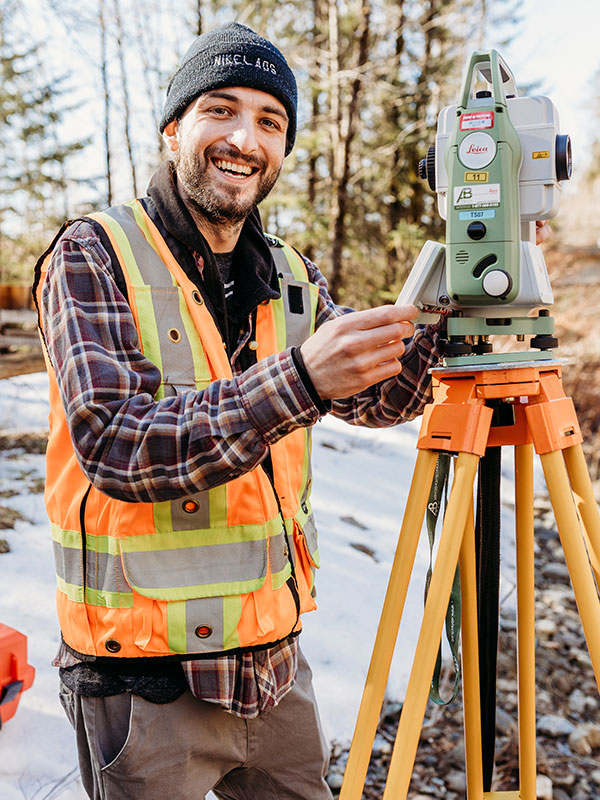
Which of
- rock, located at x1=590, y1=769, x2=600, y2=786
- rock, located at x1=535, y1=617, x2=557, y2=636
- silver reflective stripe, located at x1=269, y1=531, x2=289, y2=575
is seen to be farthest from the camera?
rock, located at x1=535, y1=617, x2=557, y2=636

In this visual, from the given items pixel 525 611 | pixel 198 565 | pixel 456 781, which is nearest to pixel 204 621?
pixel 198 565

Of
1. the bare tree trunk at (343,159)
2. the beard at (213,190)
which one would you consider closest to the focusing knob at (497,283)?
the beard at (213,190)

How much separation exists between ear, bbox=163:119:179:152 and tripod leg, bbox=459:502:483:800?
109cm

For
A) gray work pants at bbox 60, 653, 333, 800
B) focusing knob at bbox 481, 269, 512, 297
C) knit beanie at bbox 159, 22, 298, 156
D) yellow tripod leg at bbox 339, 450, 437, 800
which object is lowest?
gray work pants at bbox 60, 653, 333, 800

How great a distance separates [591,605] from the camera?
1.20 metres

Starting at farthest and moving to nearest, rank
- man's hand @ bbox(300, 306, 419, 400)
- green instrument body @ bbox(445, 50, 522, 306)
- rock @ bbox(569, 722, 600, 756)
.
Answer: rock @ bbox(569, 722, 600, 756), green instrument body @ bbox(445, 50, 522, 306), man's hand @ bbox(300, 306, 419, 400)

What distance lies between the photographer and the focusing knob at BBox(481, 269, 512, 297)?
1270 millimetres

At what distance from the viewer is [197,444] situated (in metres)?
1.09

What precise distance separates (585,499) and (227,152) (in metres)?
1.04

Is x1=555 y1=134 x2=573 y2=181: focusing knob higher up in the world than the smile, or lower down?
lower down

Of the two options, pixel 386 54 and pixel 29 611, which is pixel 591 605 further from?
pixel 386 54

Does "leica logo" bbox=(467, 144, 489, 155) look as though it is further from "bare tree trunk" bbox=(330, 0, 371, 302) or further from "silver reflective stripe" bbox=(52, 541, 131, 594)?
"bare tree trunk" bbox=(330, 0, 371, 302)

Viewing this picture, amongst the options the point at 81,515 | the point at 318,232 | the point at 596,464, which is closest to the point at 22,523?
the point at 81,515

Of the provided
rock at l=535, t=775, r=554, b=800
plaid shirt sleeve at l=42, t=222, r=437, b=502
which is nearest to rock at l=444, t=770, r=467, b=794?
rock at l=535, t=775, r=554, b=800
